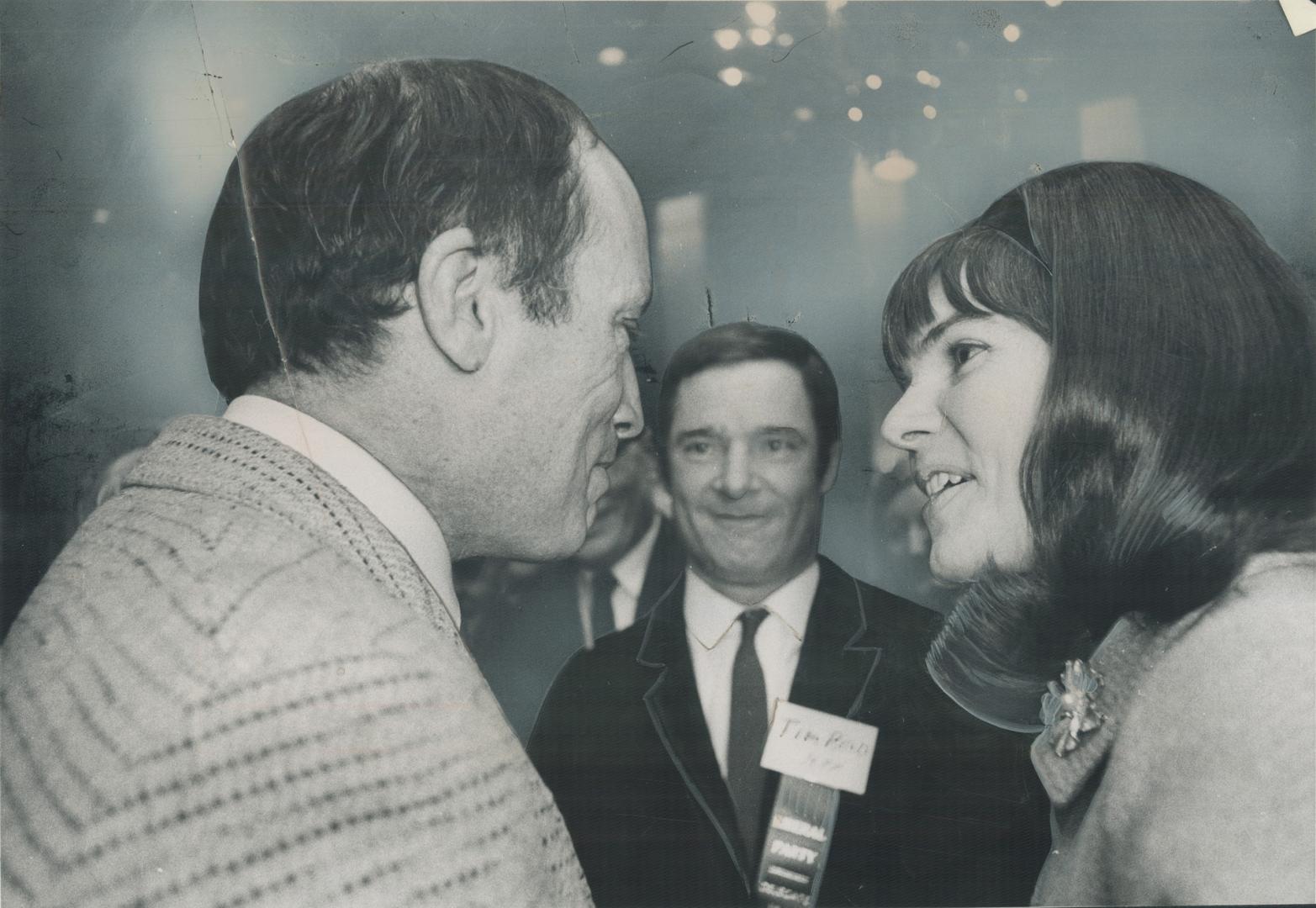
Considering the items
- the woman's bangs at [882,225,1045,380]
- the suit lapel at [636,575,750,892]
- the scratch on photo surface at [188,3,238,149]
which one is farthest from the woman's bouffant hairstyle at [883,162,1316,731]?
the scratch on photo surface at [188,3,238,149]

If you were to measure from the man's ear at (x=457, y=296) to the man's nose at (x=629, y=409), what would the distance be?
0.80 feet

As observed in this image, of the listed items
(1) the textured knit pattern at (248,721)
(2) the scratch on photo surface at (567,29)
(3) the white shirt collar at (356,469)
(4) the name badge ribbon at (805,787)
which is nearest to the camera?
(1) the textured knit pattern at (248,721)

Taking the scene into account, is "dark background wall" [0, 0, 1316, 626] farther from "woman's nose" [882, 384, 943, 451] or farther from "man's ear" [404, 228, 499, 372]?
"man's ear" [404, 228, 499, 372]

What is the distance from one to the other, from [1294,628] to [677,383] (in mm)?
1091

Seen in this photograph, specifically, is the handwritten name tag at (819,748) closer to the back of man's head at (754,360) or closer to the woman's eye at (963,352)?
the back of man's head at (754,360)

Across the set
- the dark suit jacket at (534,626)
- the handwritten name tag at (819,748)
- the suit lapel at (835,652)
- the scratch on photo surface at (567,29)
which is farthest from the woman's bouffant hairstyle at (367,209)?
the handwritten name tag at (819,748)

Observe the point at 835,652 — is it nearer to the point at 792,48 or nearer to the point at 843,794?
the point at 843,794

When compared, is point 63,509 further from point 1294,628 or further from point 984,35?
point 1294,628

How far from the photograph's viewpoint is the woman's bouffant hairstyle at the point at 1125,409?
1719 millimetres

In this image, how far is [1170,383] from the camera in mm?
1718

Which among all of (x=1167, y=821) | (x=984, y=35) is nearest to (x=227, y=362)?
(x=984, y=35)

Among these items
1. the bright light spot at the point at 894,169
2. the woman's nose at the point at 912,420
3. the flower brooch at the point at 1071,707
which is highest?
the bright light spot at the point at 894,169

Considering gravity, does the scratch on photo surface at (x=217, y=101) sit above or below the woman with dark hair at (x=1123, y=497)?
above

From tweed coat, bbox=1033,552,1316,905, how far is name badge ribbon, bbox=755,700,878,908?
33 centimetres
